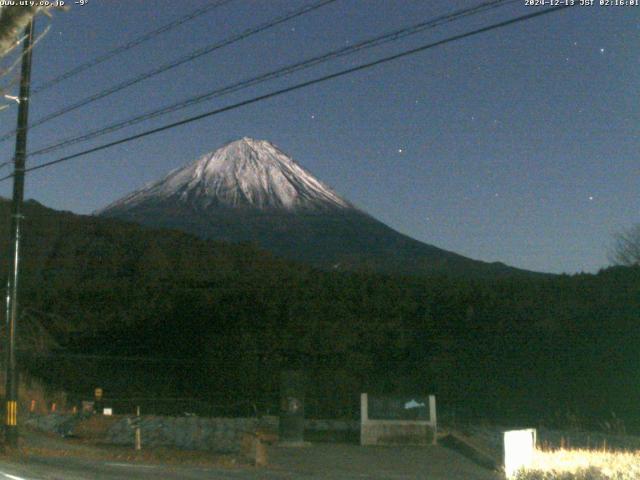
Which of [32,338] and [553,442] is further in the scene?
Result: [32,338]

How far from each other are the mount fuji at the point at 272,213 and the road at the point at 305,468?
6840 cm

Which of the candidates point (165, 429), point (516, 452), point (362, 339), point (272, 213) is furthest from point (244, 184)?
point (516, 452)

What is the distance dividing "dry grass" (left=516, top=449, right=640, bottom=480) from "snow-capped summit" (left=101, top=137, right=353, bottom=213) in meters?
108

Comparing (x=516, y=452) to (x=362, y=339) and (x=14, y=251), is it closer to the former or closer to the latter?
(x=14, y=251)

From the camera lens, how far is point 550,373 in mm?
36719

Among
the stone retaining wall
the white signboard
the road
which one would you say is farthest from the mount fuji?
the white signboard

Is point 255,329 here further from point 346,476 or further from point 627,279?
point 346,476

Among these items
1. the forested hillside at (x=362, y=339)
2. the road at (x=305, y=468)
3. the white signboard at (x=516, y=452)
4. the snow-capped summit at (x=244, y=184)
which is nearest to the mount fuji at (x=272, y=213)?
the snow-capped summit at (x=244, y=184)

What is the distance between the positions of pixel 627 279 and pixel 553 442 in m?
22.5

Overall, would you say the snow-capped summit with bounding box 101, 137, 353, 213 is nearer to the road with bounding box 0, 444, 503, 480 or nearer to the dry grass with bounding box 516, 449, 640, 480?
the road with bounding box 0, 444, 503, 480

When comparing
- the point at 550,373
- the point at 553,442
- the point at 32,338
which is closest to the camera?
the point at 553,442

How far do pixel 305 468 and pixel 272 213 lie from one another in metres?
104

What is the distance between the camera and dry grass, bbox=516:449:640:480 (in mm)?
10906

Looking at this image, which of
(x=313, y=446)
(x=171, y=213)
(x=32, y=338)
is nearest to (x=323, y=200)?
(x=171, y=213)
